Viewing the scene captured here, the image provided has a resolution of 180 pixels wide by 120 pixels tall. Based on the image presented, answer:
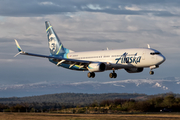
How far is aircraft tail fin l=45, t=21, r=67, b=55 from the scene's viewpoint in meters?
90.9

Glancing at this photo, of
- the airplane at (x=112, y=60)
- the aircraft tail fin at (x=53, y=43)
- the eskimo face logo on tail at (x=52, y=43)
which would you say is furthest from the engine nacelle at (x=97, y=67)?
the eskimo face logo on tail at (x=52, y=43)

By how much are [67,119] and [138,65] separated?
58.8ft

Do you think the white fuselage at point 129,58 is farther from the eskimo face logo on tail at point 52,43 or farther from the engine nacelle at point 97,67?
the eskimo face logo on tail at point 52,43

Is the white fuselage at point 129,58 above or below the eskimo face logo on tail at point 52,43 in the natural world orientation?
below

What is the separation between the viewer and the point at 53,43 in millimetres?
93250

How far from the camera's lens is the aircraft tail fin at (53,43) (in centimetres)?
9094

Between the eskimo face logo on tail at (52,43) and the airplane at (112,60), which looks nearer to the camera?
the airplane at (112,60)

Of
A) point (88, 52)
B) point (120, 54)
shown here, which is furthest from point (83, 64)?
point (120, 54)

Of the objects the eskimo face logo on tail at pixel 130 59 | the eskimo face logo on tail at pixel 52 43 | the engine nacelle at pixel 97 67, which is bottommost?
the engine nacelle at pixel 97 67

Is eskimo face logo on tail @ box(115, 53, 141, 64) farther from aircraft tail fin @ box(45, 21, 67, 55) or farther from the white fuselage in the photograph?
aircraft tail fin @ box(45, 21, 67, 55)

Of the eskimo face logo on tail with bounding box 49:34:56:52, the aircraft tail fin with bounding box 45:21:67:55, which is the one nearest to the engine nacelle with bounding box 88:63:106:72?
the aircraft tail fin with bounding box 45:21:67:55

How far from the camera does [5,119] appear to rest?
64.6 meters

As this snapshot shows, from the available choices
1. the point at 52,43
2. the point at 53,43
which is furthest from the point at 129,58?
the point at 52,43

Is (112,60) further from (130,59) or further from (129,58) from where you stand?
(130,59)
